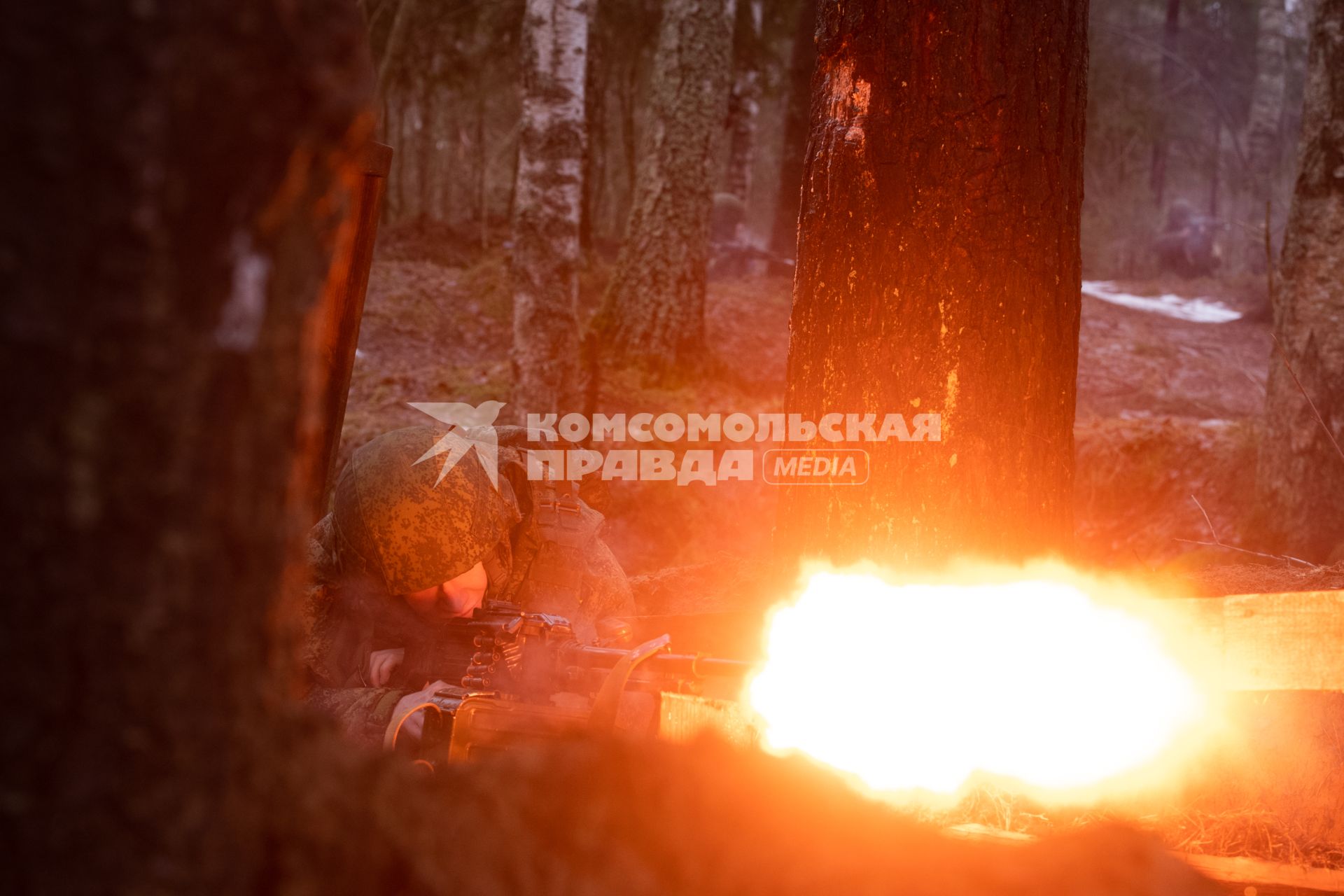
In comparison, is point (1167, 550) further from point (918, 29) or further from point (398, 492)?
point (398, 492)

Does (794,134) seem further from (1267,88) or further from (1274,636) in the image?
(1267,88)

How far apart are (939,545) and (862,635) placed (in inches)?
14.9

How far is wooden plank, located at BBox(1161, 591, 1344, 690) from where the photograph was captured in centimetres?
294

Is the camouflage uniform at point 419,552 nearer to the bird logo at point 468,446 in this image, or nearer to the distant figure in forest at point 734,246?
the bird logo at point 468,446

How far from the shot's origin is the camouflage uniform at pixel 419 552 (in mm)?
3500

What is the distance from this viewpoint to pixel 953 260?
3.07m

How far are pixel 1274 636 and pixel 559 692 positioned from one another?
6.91 feet

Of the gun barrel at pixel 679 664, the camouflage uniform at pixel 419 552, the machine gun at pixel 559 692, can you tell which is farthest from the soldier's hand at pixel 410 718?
the gun barrel at pixel 679 664

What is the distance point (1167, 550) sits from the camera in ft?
23.0

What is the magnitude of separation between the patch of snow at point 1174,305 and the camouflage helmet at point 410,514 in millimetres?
13671

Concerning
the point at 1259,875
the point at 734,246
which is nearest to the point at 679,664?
the point at 1259,875

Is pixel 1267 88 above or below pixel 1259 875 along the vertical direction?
above

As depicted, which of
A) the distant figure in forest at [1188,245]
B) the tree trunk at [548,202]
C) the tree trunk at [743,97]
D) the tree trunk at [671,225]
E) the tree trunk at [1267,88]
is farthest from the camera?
the distant figure in forest at [1188,245]

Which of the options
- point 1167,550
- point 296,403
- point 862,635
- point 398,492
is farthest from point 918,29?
point 1167,550
